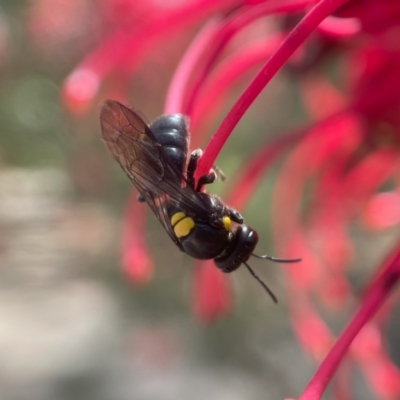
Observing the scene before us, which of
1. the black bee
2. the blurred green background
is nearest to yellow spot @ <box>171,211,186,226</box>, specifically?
the black bee

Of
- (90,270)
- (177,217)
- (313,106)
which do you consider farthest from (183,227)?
(90,270)

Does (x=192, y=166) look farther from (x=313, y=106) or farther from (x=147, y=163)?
(x=313, y=106)

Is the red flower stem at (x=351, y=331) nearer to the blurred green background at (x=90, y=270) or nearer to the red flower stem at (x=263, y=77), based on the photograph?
the red flower stem at (x=263, y=77)

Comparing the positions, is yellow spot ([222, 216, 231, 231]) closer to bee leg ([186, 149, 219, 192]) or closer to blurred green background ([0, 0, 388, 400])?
bee leg ([186, 149, 219, 192])

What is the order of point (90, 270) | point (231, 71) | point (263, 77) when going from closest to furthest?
point (263, 77) < point (231, 71) < point (90, 270)

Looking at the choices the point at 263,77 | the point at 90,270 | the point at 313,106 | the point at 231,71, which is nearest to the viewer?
the point at 263,77
